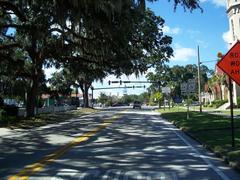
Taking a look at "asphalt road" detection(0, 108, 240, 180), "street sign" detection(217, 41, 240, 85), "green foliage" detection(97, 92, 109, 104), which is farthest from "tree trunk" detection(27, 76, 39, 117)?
"green foliage" detection(97, 92, 109, 104)

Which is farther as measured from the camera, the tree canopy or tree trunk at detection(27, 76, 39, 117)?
tree trunk at detection(27, 76, 39, 117)

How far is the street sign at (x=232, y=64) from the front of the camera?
15383 millimetres

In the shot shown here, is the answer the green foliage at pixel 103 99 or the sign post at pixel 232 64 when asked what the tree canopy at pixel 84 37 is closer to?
the sign post at pixel 232 64

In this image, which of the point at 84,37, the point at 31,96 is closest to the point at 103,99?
the point at 31,96

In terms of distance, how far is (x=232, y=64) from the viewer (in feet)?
50.8

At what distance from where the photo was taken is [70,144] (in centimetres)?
1808

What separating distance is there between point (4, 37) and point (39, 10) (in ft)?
66.2

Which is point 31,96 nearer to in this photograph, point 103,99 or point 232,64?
point 232,64

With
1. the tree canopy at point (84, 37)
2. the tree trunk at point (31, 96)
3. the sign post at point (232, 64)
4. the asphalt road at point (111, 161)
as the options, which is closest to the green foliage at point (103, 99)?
the tree canopy at point (84, 37)

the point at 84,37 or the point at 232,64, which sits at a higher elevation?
the point at 84,37

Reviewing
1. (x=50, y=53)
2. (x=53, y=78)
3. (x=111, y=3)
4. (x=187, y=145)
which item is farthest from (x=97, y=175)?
(x=53, y=78)

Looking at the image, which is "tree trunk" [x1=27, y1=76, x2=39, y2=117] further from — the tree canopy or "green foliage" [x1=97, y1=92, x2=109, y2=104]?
"green foliage" [x1=97, y1=92, x2=109, y2=104]

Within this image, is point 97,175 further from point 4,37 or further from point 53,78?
point 53,78

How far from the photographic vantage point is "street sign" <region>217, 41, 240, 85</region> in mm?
15383
